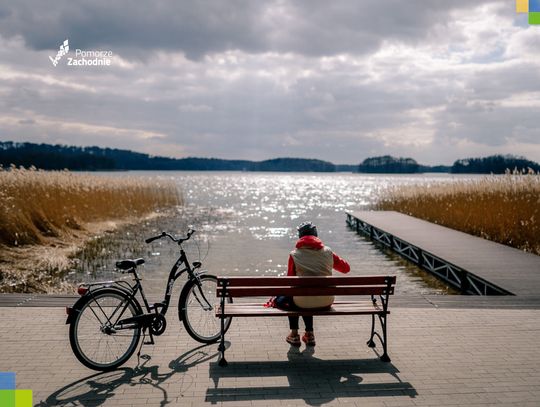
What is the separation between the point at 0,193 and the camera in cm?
1448

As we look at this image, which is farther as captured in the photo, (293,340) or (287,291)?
(293,340)

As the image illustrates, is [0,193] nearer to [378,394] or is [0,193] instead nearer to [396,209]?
[378,394]

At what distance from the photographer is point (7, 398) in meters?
4.50

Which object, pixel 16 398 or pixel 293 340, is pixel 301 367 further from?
pixel 16 398

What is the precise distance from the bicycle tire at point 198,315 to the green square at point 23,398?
5.60ft

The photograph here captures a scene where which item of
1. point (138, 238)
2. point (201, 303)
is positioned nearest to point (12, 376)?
point (201, 303)

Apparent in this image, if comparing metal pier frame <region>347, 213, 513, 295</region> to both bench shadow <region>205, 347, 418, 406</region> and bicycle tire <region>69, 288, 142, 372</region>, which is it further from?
bicycle tire <region>69, 288, 142, 372</region>

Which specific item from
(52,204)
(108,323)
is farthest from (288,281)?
(52,204)

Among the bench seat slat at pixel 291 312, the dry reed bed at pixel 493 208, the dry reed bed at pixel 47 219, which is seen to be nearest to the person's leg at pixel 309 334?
the bench seat slat at pixel 291 312

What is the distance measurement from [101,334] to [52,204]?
546 inches

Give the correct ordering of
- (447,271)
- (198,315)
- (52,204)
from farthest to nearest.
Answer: (52,204), (447,271), (198,315)

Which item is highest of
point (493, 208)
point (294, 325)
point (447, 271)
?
point (493, 208)

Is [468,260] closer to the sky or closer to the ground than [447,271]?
closer to the sky

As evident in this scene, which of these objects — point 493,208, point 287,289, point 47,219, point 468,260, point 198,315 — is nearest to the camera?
point 287,289
